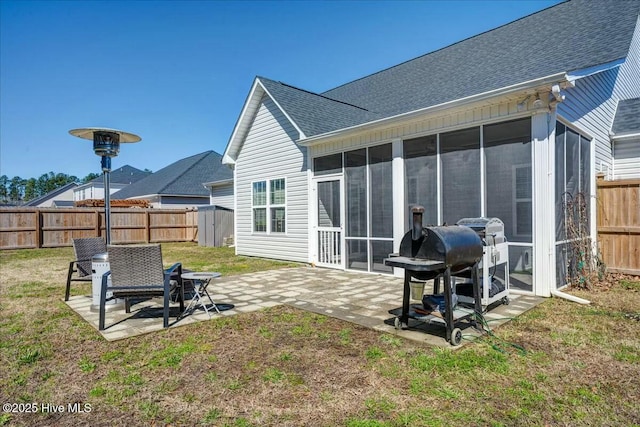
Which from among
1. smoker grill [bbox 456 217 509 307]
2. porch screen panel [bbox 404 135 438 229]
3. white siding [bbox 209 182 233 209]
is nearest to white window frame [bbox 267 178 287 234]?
porch screen panel [bbox 404 135 438 229]

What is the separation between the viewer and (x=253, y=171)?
1163 centimetres

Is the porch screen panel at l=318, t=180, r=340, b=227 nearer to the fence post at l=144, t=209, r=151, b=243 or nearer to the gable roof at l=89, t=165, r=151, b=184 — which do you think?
the fence post at l=144, t=209, r=151, b=243

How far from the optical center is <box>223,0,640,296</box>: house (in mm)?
5746

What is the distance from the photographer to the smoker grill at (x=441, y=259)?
12.0 ft

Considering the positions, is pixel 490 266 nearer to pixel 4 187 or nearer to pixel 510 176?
pixel 510 176

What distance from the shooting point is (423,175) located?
7035 millimetres

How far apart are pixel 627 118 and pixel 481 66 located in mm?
3646

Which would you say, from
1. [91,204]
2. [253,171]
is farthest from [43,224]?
[253,171]

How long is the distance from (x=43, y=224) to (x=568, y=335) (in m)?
18.3

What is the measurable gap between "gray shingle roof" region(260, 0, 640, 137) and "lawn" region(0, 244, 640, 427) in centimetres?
577

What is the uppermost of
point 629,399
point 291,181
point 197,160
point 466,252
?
point 197,160

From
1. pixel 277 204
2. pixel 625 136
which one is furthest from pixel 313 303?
pixel 625 136

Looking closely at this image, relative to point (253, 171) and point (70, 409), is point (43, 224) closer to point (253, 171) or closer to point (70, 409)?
point (253, 171)

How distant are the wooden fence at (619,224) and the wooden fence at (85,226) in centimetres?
1699
